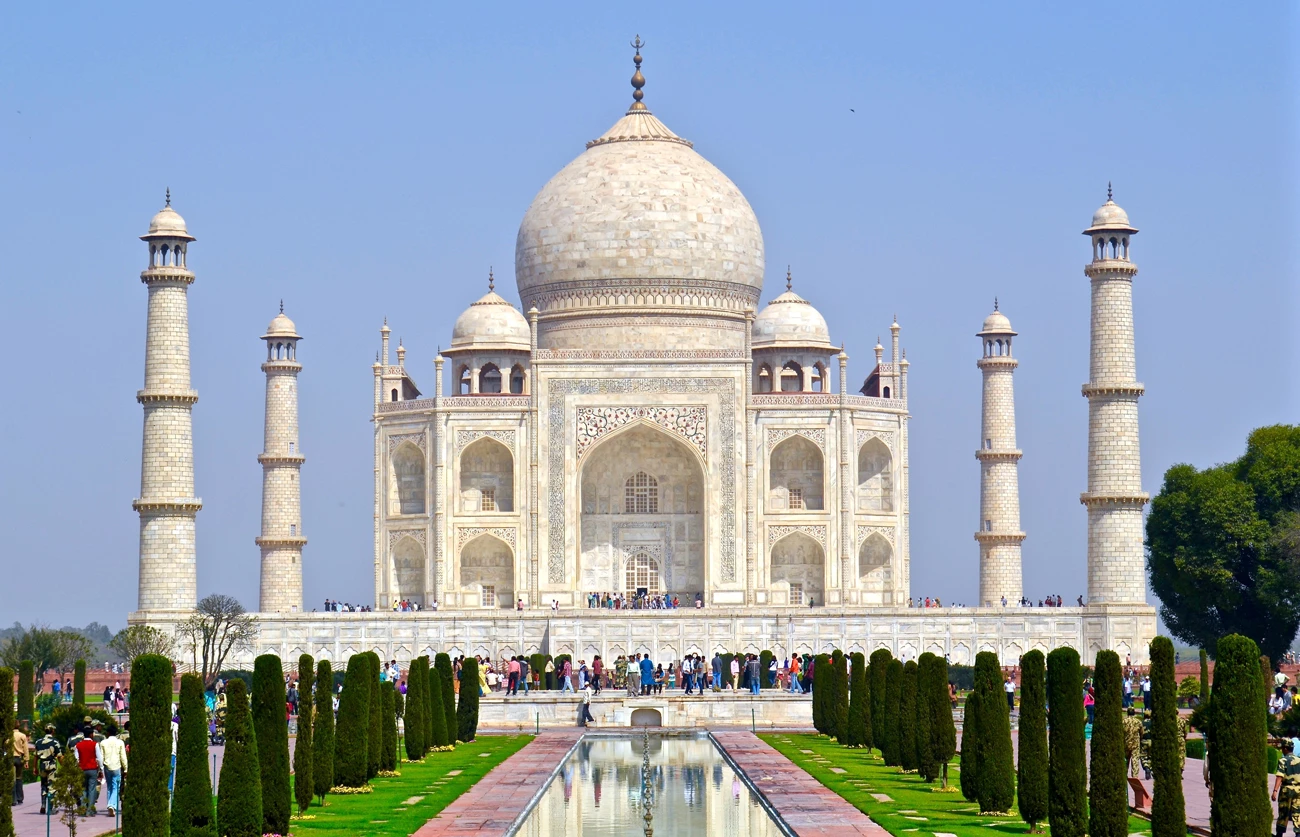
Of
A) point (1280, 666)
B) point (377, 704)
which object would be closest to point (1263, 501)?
point (1280, 666)

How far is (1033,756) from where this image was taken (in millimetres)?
14930

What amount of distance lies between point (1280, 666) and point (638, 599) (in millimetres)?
9816

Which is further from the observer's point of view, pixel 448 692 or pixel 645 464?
pixel 645 464

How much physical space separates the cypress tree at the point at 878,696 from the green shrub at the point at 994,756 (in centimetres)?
454

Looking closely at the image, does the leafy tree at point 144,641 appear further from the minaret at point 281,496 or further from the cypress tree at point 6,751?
the cypress tree at point 6,751

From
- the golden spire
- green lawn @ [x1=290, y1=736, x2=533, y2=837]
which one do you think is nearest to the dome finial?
the golden spire

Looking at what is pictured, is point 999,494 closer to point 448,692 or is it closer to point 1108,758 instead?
point 448,692

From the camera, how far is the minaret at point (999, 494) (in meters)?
38.0

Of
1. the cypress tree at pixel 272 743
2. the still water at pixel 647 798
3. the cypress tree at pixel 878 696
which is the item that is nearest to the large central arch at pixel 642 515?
the still water at pixel 647 798

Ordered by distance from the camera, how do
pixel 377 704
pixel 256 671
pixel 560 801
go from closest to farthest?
pixel 256 671 < pixel 560 801 < pixel 377 704

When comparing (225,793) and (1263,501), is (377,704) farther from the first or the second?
(1263,501)

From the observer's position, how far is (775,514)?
36.0 metres

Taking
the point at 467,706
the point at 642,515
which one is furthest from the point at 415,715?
the point at 642,515

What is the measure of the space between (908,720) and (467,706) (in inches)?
241
